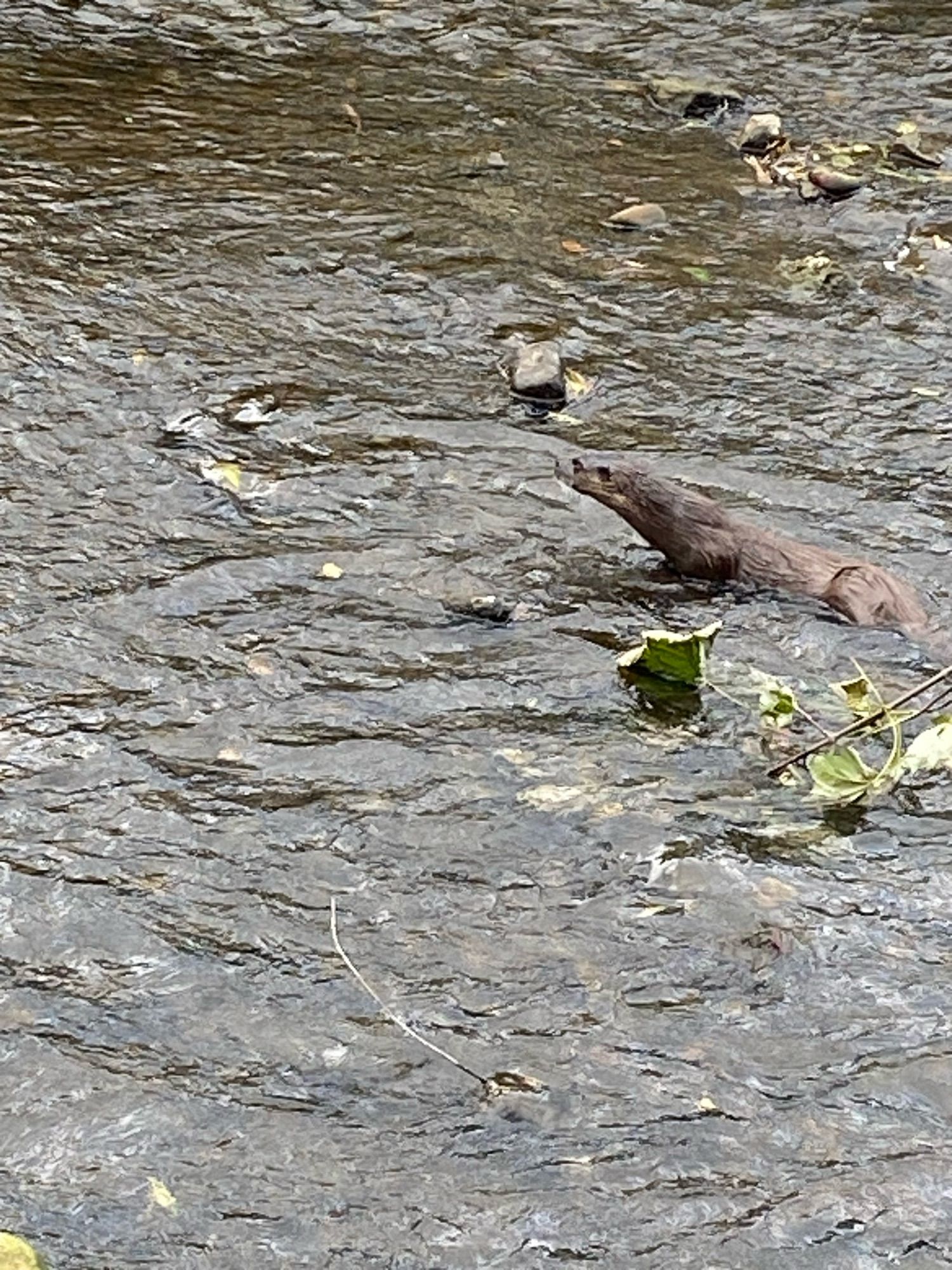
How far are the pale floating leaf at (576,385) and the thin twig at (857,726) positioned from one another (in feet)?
6.16

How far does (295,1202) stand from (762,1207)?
0.70 meters

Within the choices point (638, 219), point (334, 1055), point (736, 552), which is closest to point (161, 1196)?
point (334, 1055)

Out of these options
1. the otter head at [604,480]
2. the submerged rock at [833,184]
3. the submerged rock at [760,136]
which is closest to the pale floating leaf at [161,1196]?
the otter head at [604,480]

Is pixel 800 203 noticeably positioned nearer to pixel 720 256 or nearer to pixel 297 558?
pixel 720 256

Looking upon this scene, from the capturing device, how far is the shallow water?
10.4ft

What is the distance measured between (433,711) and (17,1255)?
1.68 meters

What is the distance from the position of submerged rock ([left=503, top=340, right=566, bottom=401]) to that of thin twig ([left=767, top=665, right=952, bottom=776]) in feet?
Result: 5.95

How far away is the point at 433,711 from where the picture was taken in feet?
14.1

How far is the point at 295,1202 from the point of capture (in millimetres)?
3074

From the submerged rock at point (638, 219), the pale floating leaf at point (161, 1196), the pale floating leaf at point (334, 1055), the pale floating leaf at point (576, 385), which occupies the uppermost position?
the submerged rock at point (638, 219)

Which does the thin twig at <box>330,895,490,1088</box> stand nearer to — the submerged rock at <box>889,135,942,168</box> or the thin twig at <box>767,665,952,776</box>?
the thin twig at <box>767,665,952,776</box>

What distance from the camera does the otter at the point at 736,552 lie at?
15.0ft

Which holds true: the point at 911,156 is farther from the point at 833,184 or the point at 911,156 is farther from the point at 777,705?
the point at 777,705

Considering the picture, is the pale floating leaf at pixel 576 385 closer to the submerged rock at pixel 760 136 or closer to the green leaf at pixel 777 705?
the green leaf at pixel 777 705
